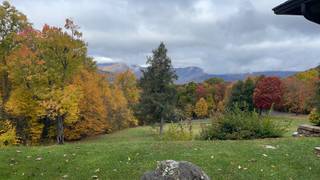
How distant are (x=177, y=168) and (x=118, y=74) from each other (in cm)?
8296

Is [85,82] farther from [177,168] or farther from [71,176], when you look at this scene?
[177,168]

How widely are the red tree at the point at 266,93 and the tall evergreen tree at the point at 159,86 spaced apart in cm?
2761

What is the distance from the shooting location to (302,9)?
8.07 metres

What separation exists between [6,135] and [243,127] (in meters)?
21.2

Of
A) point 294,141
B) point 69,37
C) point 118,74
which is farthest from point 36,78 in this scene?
point 118,74

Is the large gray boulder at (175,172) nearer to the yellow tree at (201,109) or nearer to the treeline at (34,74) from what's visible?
the treeline at (34,74)

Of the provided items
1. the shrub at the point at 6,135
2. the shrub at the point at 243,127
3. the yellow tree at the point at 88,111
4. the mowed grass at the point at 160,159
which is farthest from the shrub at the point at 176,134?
the yellow tree at the point at 88,111

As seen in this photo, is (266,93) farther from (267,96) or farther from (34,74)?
(34,74)

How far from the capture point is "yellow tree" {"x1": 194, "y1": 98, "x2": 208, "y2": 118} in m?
85.6

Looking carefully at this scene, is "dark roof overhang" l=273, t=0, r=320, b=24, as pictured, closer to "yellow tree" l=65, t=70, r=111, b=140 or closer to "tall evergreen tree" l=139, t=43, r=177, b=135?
"yellow tree" l=65, t=70, r=111, b=140

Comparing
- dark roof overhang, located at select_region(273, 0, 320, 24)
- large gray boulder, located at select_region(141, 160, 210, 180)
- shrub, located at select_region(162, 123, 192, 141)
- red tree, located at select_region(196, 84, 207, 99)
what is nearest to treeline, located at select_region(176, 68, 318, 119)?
red tree, located at select_region(196, 84, 207, 99)

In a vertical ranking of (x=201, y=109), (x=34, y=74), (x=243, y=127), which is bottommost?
(x=201, y=109)

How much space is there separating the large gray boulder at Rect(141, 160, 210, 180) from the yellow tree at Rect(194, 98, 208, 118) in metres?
78.0

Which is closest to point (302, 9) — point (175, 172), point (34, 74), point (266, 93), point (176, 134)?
point (175, 172)
